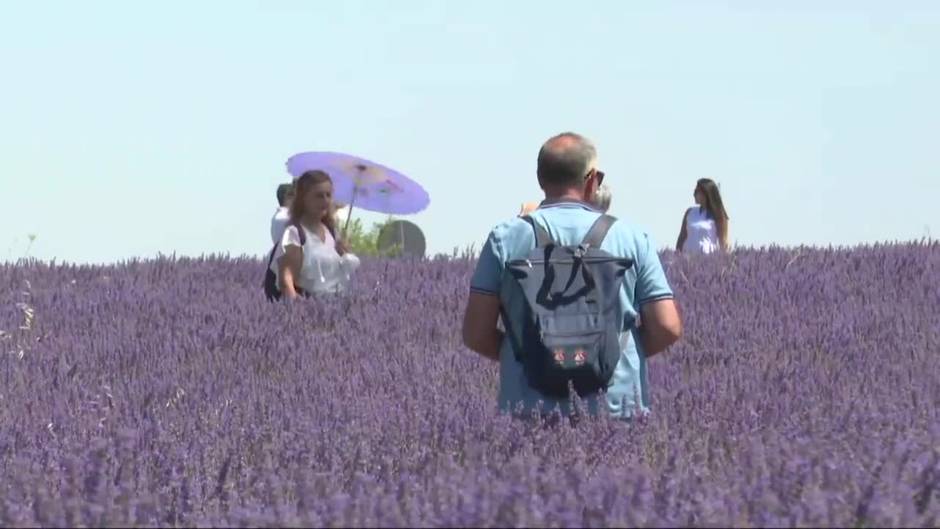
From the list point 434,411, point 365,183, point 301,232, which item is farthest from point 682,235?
point 434,411

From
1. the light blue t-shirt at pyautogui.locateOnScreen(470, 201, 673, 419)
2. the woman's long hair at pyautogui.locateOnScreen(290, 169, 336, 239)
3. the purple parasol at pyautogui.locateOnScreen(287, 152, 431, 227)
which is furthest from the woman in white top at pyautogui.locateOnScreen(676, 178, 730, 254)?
the light blue t-shirt at pyautogui.locateOnScreen(470, 201, 673, 419)

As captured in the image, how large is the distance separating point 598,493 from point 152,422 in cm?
279

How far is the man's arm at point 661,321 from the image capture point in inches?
212

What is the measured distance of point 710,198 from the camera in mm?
15555

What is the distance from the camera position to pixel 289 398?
7.27m

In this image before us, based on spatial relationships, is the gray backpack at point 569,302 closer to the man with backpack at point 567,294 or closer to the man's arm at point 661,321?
the man with backpack at point 567,294

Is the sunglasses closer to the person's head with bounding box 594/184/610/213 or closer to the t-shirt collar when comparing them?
the t-shirt collar

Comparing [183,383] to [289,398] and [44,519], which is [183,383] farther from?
[44,519]

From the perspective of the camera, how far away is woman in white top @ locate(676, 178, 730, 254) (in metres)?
15.5

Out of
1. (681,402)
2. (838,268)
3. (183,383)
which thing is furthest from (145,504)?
(838,268)

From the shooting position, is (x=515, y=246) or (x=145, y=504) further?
(x=515, y=246)

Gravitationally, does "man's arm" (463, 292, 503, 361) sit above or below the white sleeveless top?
below

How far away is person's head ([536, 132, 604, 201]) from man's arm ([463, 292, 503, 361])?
1.17ft

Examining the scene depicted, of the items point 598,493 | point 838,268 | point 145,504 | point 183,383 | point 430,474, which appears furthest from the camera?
point 838,268
